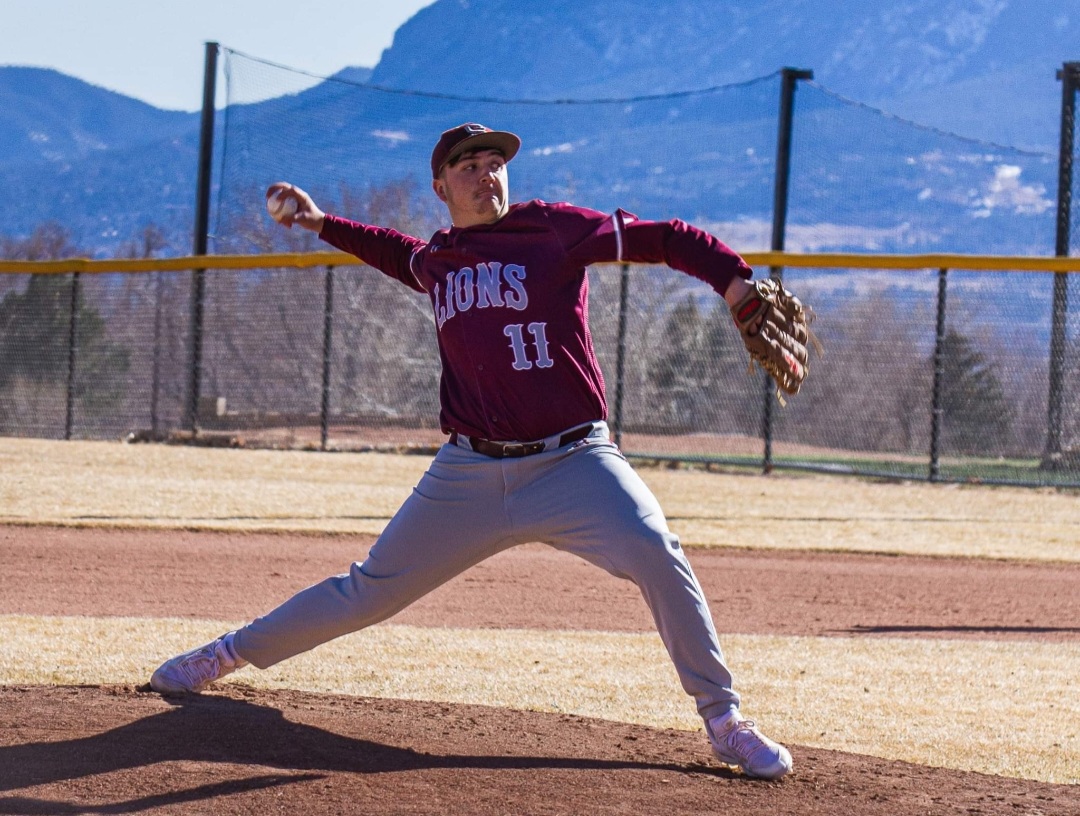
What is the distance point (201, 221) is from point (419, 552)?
1261 cm

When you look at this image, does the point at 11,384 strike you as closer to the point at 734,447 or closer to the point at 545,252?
Result: the point at 734,447

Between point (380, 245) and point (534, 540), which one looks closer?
point (534, 540)

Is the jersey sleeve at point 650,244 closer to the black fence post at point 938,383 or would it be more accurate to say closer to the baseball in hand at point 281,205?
the baseball in hand at point 281,205

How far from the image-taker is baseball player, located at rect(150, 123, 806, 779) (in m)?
3.91

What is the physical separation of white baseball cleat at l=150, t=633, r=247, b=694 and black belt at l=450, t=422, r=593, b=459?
111cm

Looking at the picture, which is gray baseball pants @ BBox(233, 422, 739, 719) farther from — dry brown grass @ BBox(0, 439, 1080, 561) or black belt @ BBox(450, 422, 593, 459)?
dry brown grass @ BBox(0, 439, 1080, 561)

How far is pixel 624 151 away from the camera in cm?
14600

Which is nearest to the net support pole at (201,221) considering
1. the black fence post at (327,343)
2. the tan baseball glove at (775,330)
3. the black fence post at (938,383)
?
the black fence post at (327,343)

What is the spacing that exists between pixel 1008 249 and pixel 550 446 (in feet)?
451

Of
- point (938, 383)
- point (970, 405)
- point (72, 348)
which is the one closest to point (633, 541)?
point (938, 383)

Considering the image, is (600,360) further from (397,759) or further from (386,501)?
(397,759)

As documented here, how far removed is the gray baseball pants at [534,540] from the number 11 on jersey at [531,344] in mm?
260

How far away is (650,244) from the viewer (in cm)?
385

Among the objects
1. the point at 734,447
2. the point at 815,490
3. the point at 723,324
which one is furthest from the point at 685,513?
the point at 723,324
